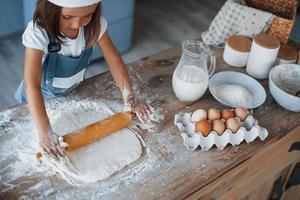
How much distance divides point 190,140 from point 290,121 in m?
0.34

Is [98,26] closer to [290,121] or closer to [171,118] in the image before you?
[171,118]

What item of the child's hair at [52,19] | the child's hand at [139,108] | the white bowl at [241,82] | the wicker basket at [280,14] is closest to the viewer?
the child's hair at [52,19]

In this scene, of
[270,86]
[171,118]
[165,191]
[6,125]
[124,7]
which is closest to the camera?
[165,191]

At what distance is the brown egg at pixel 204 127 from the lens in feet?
3.43

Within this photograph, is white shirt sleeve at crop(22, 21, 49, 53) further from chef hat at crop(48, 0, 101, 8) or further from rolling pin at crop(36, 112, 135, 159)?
rolling pin at crop(36, 112, 135, 159)

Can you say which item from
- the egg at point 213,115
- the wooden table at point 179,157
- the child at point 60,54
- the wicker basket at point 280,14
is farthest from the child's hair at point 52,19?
the wicker basket at point 280,14

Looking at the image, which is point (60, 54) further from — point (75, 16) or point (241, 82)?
point (241, 82)

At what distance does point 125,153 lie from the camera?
39.9 inches

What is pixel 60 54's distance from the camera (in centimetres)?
114

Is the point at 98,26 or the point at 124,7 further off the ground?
the point at 98,26

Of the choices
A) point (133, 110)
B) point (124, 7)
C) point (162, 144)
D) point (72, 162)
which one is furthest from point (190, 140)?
point (124, 7)

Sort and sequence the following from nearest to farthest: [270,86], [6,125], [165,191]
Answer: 1. [165,191]
2. [6,125]
3. [270,86]

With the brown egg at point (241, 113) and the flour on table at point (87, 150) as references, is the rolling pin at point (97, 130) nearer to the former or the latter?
the flour on table at point (87, 150)

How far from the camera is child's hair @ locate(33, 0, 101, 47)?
100 cm
